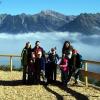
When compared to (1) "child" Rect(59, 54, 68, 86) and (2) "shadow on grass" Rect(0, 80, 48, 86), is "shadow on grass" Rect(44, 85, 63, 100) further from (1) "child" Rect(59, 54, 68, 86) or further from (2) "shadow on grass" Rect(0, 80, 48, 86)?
(2) "shadow on grass" Rect(0, 80, 48, 86)

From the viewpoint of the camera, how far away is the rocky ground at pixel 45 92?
18.6m

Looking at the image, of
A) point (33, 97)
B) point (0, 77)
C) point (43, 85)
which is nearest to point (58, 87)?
point (43, 85)

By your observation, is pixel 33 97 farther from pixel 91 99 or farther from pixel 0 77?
pixel 0 77

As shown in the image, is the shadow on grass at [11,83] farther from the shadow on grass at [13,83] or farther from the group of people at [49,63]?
the group of people at [49,63]

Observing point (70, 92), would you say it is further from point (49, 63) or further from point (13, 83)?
point (13, 83)

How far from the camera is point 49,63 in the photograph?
22344 millimetres

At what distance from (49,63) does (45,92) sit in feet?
8.41


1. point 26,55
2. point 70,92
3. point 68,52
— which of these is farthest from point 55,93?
point 26,55

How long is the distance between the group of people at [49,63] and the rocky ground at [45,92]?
483 mm

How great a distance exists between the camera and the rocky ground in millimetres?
18650

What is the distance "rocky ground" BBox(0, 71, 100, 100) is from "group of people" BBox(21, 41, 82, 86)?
48 cm

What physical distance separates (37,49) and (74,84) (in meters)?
2.07

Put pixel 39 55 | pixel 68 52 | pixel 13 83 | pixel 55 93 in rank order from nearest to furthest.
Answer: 1. pixel 55 93
2. pixel 68 52
3. pixel 39 55
4. pixel 13 83

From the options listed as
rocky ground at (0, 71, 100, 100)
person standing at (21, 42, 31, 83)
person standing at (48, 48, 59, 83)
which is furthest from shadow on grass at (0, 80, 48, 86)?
person standing at (21, 42, 31, 83)
